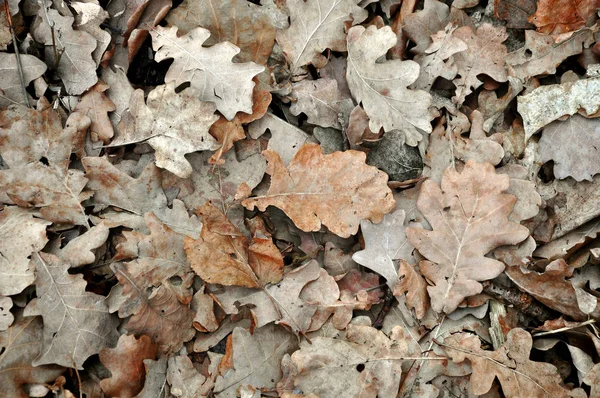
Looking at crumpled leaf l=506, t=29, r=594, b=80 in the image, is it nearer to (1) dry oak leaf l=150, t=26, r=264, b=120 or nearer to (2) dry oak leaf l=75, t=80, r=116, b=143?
(1) dry oak leaf l=150, t=26, r=264, b=120

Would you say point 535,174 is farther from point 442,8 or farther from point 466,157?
point 442,8

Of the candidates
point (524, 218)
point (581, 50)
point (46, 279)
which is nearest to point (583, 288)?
point (524, 218)

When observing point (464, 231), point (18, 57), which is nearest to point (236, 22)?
point (18, 57)

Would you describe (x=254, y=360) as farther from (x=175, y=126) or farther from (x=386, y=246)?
(x=175, y=126)

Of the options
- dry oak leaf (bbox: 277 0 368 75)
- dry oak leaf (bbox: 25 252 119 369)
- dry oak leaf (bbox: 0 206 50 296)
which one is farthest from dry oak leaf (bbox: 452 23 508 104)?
dry oak leaf (bbox: 0 206 50 296)

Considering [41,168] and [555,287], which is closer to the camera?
[555,287]
